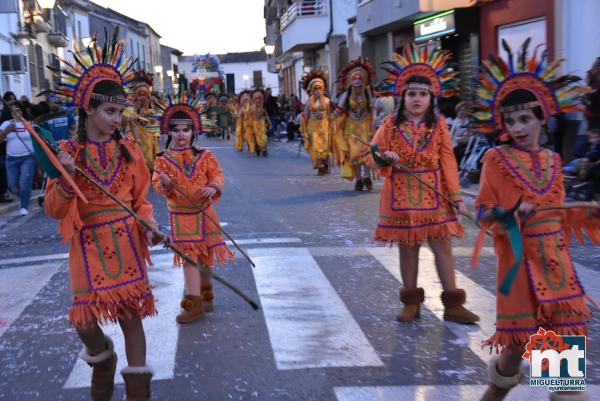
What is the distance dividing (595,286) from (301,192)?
778cm

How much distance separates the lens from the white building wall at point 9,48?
89.8 feet

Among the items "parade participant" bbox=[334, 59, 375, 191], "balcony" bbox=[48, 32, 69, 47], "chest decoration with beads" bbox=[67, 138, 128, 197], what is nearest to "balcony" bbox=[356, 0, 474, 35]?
"parade participant" bbox=[334, 59, 375, 191]

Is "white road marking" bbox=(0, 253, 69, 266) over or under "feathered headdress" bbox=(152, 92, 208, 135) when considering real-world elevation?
under

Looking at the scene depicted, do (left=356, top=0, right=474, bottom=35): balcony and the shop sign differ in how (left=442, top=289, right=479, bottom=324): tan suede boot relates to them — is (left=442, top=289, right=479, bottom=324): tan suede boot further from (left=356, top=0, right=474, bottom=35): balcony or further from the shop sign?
the shop sign

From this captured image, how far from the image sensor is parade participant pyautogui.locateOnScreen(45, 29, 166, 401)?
3.84 m

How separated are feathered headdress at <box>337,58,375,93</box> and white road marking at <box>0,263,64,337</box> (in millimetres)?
6057

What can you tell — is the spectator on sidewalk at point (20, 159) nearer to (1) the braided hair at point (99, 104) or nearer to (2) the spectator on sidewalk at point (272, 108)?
(1) the braided hair at point (99, 104)

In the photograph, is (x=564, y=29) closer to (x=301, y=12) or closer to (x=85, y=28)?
(x=301, y=12)

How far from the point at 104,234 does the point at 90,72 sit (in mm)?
874

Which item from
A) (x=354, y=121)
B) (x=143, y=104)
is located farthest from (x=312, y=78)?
(x=143, y=104)

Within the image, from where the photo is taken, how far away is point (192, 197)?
5961 mm

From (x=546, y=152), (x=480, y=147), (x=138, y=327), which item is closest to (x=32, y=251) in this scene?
(x=138, y=327)

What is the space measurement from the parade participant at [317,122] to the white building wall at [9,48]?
45.1 feet

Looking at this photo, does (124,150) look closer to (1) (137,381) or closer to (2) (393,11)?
(1) (137,381)
